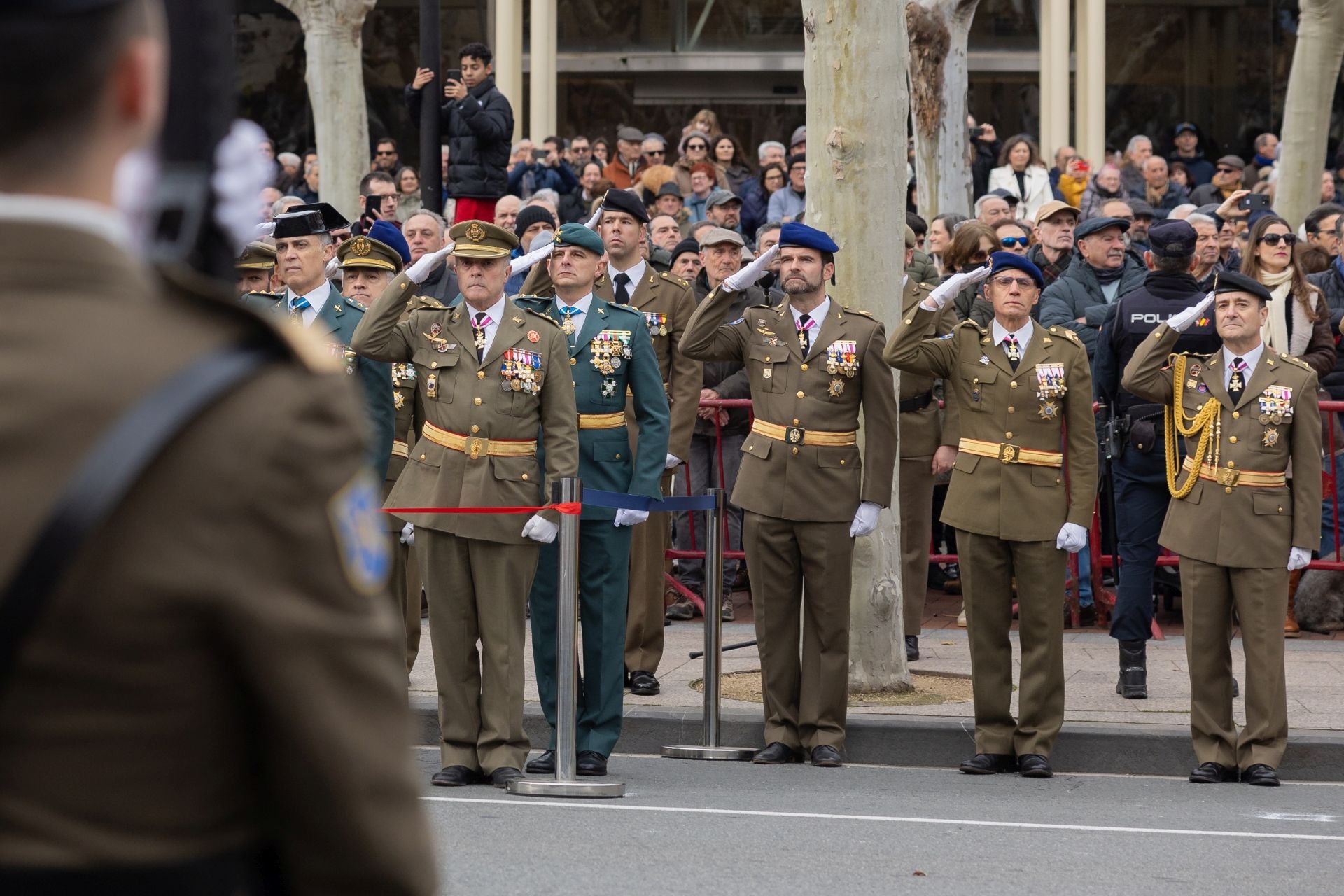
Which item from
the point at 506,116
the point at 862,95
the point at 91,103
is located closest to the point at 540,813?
the point at 862,95

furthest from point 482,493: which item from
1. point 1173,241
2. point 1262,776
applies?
point 1173,241

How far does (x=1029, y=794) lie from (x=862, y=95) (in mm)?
3733

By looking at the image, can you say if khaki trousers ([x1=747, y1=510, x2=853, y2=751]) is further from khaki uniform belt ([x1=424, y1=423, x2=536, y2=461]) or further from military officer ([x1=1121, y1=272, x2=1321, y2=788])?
military officer ([x1=1121, y1=272, x2=1321, y2=788])

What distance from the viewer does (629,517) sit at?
8.30 meters

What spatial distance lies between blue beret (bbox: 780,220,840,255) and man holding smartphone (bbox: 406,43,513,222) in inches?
255

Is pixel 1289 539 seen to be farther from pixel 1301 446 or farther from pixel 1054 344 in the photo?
pixel 1054 344

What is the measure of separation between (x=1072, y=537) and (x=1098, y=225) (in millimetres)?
3340

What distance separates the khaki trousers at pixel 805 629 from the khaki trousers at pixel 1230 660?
4.99 ft

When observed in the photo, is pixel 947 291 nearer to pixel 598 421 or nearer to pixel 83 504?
pixel 598 421

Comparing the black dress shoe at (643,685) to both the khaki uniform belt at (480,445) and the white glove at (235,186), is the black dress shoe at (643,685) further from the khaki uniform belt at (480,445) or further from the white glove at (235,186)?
the white glove at (235,186)

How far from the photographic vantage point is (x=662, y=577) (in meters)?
10.4

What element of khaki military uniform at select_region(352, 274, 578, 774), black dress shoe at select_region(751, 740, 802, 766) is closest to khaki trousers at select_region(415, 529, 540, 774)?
khaki military uniform at select_region(352, 274, 578, 774)

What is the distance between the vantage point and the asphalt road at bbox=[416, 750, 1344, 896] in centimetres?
614

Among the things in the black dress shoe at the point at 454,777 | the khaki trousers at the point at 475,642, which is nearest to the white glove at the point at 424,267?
the khaki trousers at the point at 475,642
